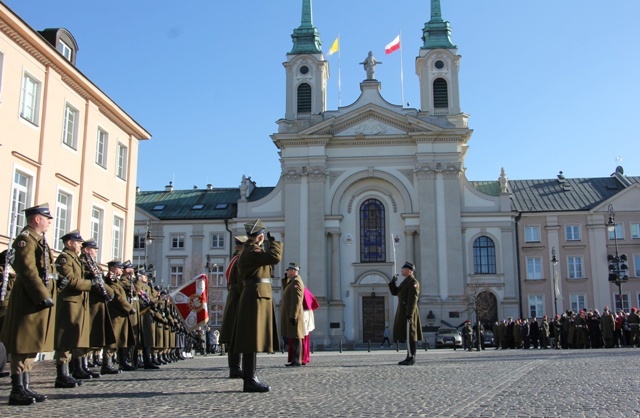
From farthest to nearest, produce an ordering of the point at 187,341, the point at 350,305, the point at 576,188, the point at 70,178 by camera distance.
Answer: the point at 576,188
the point at 350,305
the point at 187,341
the point at 70,178

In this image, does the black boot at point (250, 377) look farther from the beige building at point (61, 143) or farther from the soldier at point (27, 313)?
the beige building at point (61, 143)

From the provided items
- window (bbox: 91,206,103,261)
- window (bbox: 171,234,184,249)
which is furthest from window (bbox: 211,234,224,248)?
window (bbox: 91,206,103,261)

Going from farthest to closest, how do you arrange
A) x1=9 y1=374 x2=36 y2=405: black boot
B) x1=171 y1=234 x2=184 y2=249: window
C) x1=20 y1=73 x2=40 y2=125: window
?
x1=171 y1=234 x2=184 y2=249: window
x1=20 y1=73 x2=40 y2=125: window
x1=9 y1=374 x2=36 y2=405: black boot

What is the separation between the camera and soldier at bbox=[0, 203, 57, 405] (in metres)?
8.23

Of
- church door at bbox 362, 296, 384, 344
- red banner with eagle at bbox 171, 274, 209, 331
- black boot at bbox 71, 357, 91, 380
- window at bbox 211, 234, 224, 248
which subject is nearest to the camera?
black boot at bbox 71, 357, 91, 380

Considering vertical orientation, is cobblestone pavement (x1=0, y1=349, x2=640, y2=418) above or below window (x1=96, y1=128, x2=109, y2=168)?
below

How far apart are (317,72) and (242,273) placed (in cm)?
4793

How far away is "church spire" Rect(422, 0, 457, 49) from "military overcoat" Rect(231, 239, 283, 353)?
49.0 meters

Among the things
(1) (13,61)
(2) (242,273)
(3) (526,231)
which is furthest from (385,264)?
(2) (242,273)

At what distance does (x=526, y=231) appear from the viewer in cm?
5328

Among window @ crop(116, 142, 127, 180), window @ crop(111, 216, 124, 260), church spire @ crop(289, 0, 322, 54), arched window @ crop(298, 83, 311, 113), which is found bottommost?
window @ crop(111, 216, 124, 260)

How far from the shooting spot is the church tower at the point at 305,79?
179 ft

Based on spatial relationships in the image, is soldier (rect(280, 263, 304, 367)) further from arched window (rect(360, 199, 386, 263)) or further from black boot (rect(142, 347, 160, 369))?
arched window (rect(360, 199, 386, 263))

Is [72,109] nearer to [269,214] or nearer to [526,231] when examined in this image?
[269,214]
